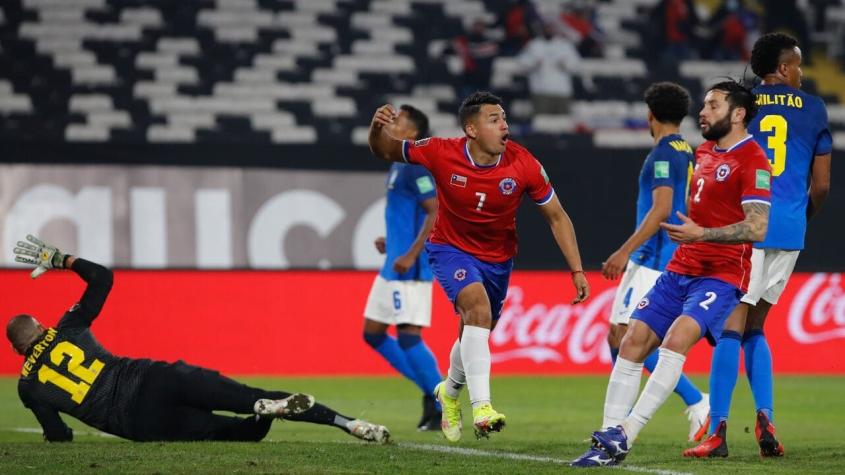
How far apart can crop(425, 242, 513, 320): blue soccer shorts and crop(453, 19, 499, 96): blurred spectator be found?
453 inches

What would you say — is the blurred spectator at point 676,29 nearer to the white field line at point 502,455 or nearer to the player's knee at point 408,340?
the player's knee at point 408,340

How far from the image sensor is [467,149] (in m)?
7.50

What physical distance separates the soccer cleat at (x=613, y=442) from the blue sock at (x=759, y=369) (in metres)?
1.27

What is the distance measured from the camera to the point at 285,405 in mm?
7555

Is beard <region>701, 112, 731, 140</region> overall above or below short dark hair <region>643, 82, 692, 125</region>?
below

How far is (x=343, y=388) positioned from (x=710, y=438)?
629cm

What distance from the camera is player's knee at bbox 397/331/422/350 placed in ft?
32.2

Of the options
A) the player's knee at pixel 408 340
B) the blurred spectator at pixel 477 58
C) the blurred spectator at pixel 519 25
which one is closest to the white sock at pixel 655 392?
the player's knee at pixel 408 340

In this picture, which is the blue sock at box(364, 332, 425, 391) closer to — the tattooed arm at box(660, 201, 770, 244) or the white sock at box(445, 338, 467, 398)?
the white sock at box(445, 338, 467, 398)

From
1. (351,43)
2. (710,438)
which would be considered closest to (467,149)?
(710,438)

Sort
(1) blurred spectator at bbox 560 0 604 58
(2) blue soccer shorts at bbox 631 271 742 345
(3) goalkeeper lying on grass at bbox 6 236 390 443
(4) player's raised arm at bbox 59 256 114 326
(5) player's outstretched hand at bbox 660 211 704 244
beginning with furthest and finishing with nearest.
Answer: (1) blurred spectator at bbox 560 0 604 58 < (4) player's raised arm at bbox 59 256 114 326 < (3) goalkeeper lying on grass at bbox 6 236 390 443 < (2) blue soccer shorts at bbox 631 271 742 345 < (5) player's outstretched hand at bbox 660 211 704 244

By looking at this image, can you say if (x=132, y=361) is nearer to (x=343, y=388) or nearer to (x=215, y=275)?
(x=343, y=388)

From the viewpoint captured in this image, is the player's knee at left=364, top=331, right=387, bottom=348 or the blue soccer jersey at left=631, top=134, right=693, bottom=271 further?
the player's knee at left=364, top=331, right=387, bottom=348

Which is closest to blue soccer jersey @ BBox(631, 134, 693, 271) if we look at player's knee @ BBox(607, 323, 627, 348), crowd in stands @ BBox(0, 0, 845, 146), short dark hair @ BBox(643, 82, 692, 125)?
short dark hair @ BBox(643, 82, 692, 125)
